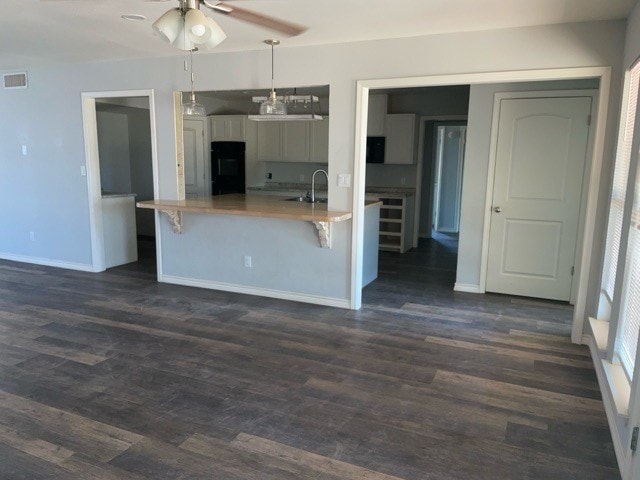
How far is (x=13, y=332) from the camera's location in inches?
146

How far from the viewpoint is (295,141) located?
760 centimetres

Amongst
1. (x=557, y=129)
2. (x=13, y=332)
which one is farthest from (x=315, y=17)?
(x=13, y=332)

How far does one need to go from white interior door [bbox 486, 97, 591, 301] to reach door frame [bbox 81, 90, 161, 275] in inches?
142

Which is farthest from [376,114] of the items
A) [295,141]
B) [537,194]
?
[537,194]

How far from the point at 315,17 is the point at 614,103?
7.28ft

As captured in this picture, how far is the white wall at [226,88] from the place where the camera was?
3.51 m

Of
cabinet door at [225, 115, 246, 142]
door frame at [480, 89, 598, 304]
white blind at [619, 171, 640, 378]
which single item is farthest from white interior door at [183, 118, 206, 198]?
white blind at [619, 171, 640, 378]

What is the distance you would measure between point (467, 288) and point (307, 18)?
10.4 feet

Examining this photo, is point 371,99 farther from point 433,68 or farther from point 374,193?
point 433,68

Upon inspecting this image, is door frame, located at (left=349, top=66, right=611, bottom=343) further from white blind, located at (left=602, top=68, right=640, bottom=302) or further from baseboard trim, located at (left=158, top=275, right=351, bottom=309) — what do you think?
baseboard trim, located at (left=158, top=275, right=351, bottom=309)

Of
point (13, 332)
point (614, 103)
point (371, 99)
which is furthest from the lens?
point (371, 99)

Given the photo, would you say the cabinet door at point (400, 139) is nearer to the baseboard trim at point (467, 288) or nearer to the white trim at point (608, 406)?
the baseboard trim at point (467, 288)

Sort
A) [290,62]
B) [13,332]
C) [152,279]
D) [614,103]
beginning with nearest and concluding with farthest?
[614,103] < [13,332] < [290,62] < [152,279]

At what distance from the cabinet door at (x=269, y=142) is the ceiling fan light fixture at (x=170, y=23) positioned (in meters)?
5.45
